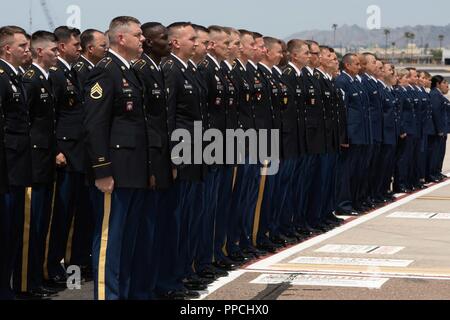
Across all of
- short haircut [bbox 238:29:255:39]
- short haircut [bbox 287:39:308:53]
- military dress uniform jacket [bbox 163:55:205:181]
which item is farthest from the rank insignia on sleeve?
short haircut [bbox 287:39:308:53]

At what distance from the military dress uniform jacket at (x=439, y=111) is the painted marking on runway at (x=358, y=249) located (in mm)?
8871

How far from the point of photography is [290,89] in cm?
1177

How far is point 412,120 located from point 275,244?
746cm

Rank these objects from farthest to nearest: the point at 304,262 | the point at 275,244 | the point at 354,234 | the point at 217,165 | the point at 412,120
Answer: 1. the point at 412,120
2. the point at 354,234
3. the point at 275,244
4. the point at 304,262
5. the point at 217,165

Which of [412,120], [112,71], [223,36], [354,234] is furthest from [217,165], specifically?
[412,120]

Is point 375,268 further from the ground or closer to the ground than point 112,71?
closer to the ground

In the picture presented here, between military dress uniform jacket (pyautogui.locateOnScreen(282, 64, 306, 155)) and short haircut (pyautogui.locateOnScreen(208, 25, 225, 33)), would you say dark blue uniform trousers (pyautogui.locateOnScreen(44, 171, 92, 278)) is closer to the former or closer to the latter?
short haircut (pyautogui.locateOnScreen(208, 25, 225, 33))

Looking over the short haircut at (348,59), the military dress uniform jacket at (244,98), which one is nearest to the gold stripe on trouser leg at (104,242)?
the military dress uniform jacket at (244,98)

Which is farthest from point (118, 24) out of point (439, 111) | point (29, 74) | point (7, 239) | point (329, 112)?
point (439, 111)

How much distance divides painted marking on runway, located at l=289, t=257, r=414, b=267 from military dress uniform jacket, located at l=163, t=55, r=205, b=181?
2093 mm

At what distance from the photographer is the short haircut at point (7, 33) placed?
829 centimetres

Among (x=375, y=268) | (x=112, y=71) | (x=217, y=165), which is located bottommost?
(x=375, y=268)

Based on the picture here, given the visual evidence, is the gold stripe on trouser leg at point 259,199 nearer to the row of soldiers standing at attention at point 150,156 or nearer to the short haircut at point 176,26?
the row of soldiers standing at attention at point 150,156
